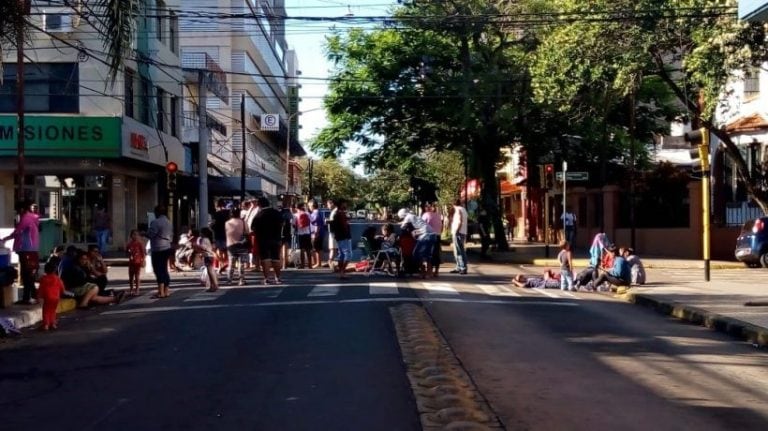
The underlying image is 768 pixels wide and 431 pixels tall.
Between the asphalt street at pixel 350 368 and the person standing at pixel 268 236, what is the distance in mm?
2989

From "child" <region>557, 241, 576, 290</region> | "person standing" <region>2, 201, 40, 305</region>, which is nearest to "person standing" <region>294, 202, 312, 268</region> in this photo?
"child" <region>557, 241, 576, 290</region>

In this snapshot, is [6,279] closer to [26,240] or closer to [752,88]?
[26,240]

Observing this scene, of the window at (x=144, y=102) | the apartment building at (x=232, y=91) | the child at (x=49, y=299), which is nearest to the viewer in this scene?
the child at (x=49, y=299)

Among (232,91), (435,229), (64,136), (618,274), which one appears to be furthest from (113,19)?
(232,91)

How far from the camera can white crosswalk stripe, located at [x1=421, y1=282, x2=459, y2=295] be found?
18234 millimetres

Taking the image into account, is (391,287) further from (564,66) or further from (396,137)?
(396,137)

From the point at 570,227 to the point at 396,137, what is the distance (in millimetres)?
7163

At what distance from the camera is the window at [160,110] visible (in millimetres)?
38281

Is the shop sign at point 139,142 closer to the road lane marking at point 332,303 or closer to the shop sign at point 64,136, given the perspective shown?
the shop sign at point 64,136

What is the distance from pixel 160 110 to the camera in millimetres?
38688

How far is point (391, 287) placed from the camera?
62.3 feet

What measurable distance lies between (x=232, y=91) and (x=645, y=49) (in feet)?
136

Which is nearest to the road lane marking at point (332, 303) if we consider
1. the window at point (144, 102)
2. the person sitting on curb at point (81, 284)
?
the person sitting on curb at point (81, 284)

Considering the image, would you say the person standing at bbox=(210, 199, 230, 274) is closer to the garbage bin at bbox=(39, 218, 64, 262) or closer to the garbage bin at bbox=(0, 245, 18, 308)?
the garbage bin at bbox=(0, 245, 18, 308)
